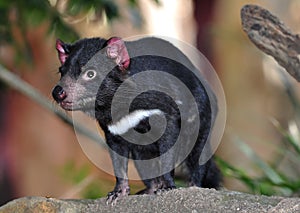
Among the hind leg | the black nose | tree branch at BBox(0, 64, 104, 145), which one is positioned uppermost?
the black nose

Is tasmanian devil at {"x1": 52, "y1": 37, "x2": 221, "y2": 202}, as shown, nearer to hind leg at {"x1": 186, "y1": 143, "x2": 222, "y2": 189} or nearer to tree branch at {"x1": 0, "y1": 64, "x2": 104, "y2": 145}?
hind leg at {"x1": 186, "y1": 143, "x2": 222, "y2": 189}

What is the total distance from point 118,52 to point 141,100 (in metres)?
0.23

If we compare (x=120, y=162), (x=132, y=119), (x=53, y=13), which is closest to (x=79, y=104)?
(x=132, y=119)

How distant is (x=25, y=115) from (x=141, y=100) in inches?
202

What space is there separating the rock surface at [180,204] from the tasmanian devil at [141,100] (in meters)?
0.11

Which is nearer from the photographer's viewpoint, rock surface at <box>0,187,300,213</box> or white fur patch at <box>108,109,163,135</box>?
rock surface at <box>0,187,300,213</box>

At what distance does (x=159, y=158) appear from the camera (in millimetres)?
3670

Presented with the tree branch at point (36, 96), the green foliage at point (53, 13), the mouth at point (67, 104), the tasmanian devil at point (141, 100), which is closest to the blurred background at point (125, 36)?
the green foliage at point (53, 13)

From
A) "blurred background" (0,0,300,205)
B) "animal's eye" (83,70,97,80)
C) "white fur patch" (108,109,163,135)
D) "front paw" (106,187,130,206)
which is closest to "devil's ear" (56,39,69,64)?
"animal's eye" (83,70,97,80)

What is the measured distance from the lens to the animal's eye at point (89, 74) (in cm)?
350

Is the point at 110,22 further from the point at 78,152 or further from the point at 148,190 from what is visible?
the point at 78,152

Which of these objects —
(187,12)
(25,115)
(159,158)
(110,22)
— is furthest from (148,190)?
(187,12)

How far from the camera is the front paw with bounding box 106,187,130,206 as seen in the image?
3.55 meters

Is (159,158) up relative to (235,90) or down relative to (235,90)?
up
